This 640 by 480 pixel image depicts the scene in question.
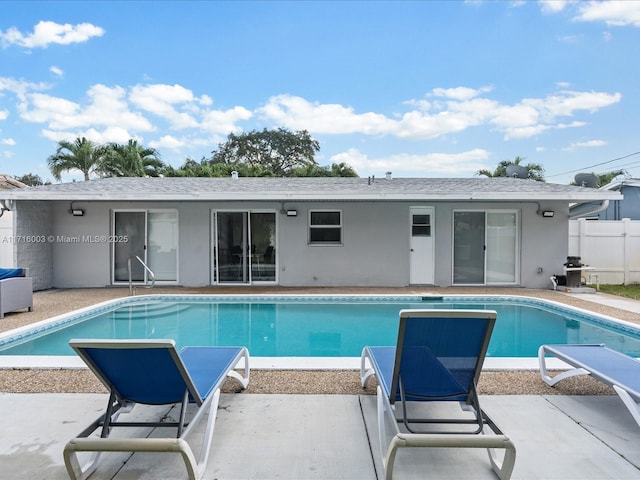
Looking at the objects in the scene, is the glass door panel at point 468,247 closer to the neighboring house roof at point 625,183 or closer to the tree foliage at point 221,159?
the neighboring house roof at point 625,183

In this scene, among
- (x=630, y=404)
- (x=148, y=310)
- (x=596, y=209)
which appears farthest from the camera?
(x=596, y=209)

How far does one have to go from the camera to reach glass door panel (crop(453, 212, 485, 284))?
1273 cm

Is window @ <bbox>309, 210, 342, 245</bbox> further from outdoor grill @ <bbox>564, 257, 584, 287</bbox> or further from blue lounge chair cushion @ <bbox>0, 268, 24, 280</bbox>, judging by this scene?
blue lounge chair cushion @ <bbox>0, 268, 24, 280</bbox>

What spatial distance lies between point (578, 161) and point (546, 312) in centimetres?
3502

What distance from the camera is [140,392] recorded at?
10.2 feet

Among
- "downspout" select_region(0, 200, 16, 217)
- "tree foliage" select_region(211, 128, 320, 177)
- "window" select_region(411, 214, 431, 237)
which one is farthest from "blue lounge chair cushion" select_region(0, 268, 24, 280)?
"tree foliage" select_region(211, 128, 320, 177)

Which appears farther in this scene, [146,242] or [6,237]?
[146,242]

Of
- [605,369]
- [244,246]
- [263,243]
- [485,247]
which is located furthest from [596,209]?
[244,246]

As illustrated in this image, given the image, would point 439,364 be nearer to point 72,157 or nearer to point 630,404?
point 630,404

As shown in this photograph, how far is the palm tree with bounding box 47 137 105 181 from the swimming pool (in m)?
18.8

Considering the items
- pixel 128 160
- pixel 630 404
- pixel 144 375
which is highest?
pixel 128 160

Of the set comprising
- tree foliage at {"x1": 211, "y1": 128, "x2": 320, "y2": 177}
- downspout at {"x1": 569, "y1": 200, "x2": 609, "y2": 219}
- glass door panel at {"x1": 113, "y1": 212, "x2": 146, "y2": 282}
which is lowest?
glass door panel at {"x1": 113, "y1": 212, "x2": 146, "y2": 282}

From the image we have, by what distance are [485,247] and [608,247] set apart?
13.8 feet

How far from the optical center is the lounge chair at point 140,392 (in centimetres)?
259
